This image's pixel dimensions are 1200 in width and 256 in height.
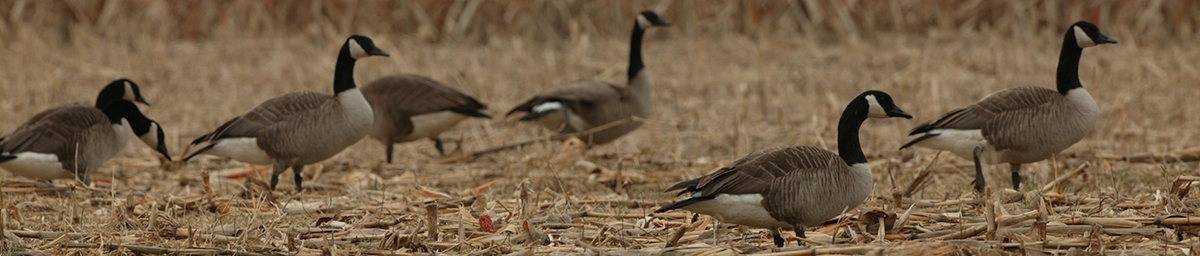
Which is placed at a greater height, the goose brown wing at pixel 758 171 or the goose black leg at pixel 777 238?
the goose brown wing at pixel 758 171

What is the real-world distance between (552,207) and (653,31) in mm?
10138

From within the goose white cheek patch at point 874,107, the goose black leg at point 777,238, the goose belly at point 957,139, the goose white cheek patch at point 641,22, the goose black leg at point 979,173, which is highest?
the goose white cheek patch at point 641,22

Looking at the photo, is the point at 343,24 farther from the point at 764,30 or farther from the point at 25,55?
the point at 764,30

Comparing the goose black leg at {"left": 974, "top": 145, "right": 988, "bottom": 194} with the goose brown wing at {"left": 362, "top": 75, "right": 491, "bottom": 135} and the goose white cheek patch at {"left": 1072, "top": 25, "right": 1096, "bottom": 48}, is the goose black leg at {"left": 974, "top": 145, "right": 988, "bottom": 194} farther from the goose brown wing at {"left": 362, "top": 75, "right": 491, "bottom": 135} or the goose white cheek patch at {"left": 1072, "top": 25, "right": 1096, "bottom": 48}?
the goose brown wing at {"left": 362, "top": 75, "right": 491, "bottom": 135}

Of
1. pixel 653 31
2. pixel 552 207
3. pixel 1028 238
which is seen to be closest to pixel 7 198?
pixel 552 207

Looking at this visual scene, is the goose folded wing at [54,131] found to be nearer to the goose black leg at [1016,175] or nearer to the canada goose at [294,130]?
the canada goose at [294,130]

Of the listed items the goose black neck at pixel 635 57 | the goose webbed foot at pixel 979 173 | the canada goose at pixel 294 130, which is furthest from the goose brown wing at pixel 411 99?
the goose webbed foot at pixel 979 173

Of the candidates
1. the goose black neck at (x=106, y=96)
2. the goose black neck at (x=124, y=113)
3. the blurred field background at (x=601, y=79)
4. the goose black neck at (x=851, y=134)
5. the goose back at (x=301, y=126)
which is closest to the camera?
the blurred field background at (x=601, y=79)

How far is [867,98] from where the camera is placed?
588cm

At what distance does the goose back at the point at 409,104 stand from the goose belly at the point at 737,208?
460 centimetres

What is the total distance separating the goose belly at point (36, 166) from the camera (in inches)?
301

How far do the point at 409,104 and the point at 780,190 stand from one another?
5.05 metres

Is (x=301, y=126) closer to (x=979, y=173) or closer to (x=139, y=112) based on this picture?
(x=139, y=112)

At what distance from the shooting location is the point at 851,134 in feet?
19.3
